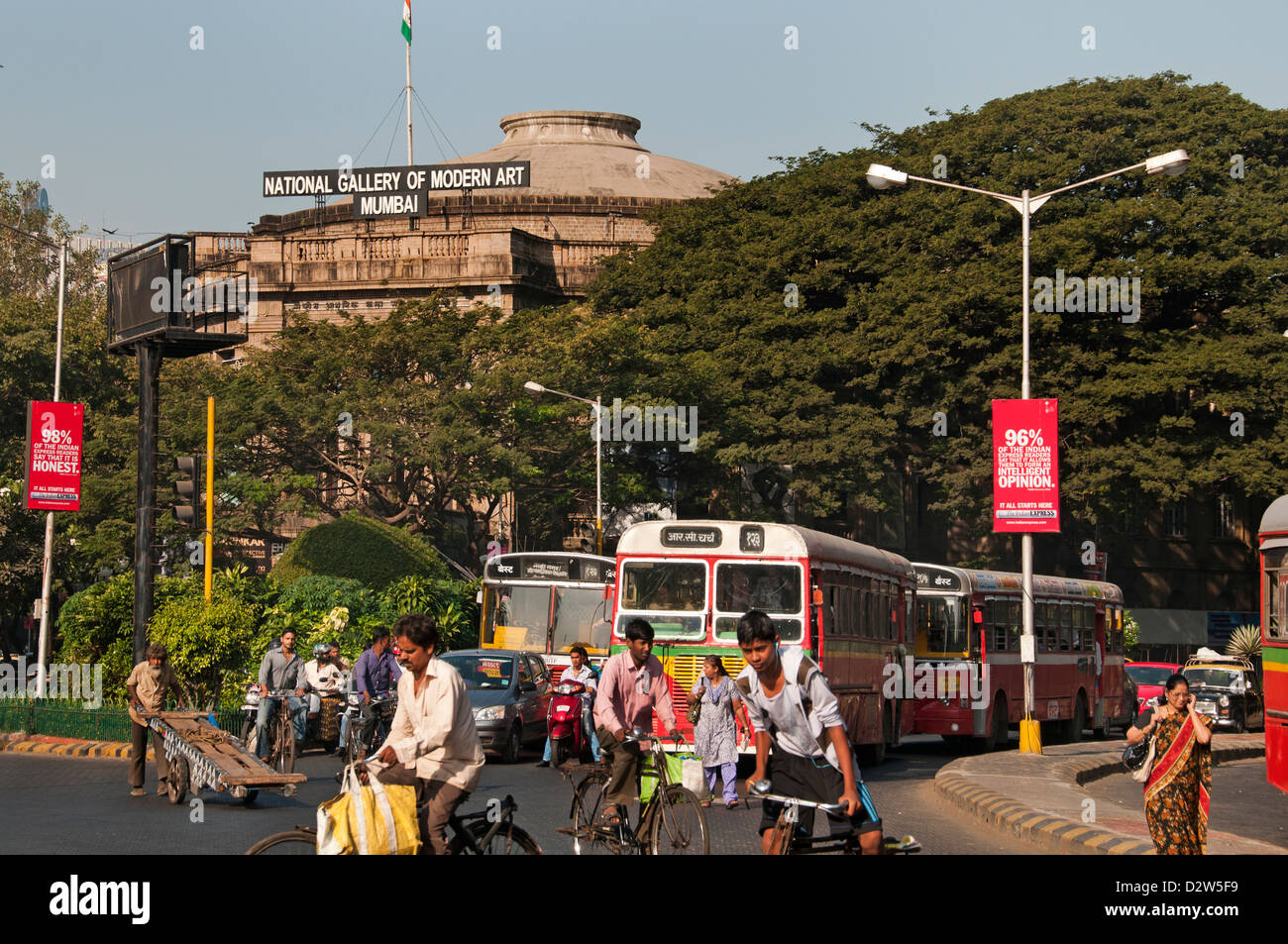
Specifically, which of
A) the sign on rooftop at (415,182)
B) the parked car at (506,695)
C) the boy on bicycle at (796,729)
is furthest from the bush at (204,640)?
the sign on rooftop at (415,182)

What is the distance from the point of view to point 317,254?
5512 cm

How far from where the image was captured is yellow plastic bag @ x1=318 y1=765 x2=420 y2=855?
7.59 m

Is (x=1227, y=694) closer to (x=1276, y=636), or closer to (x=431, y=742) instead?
(x=1276, y=636)

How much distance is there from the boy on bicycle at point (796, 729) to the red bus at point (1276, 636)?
9.74 m

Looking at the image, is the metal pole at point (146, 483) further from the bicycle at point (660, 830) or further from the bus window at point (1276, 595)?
the bus window at point (1276, 595)

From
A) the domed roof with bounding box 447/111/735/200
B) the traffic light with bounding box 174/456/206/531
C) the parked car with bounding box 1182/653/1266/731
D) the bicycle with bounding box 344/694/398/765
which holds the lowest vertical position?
the parked car with bounding box 1182/653/1266/731

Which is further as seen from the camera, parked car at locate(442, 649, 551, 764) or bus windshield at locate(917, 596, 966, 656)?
bus windshield at locate(917, 596, 966, 656)

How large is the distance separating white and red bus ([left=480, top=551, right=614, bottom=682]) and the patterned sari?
57.0 ft

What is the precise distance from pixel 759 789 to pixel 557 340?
3631cm

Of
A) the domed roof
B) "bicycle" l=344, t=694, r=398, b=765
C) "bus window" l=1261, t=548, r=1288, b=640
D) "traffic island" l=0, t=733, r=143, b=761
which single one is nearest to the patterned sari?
"bus window" l=1261, t=548, r=1288, b=640

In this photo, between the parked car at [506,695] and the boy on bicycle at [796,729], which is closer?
the boy on bicycle at [796,729]

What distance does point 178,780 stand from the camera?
51.9 feet

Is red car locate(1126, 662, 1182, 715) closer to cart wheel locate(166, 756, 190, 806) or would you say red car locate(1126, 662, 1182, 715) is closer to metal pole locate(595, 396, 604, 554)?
metal pole locate(595, 396, 604, 554)

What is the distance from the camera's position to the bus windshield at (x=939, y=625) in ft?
86.5
